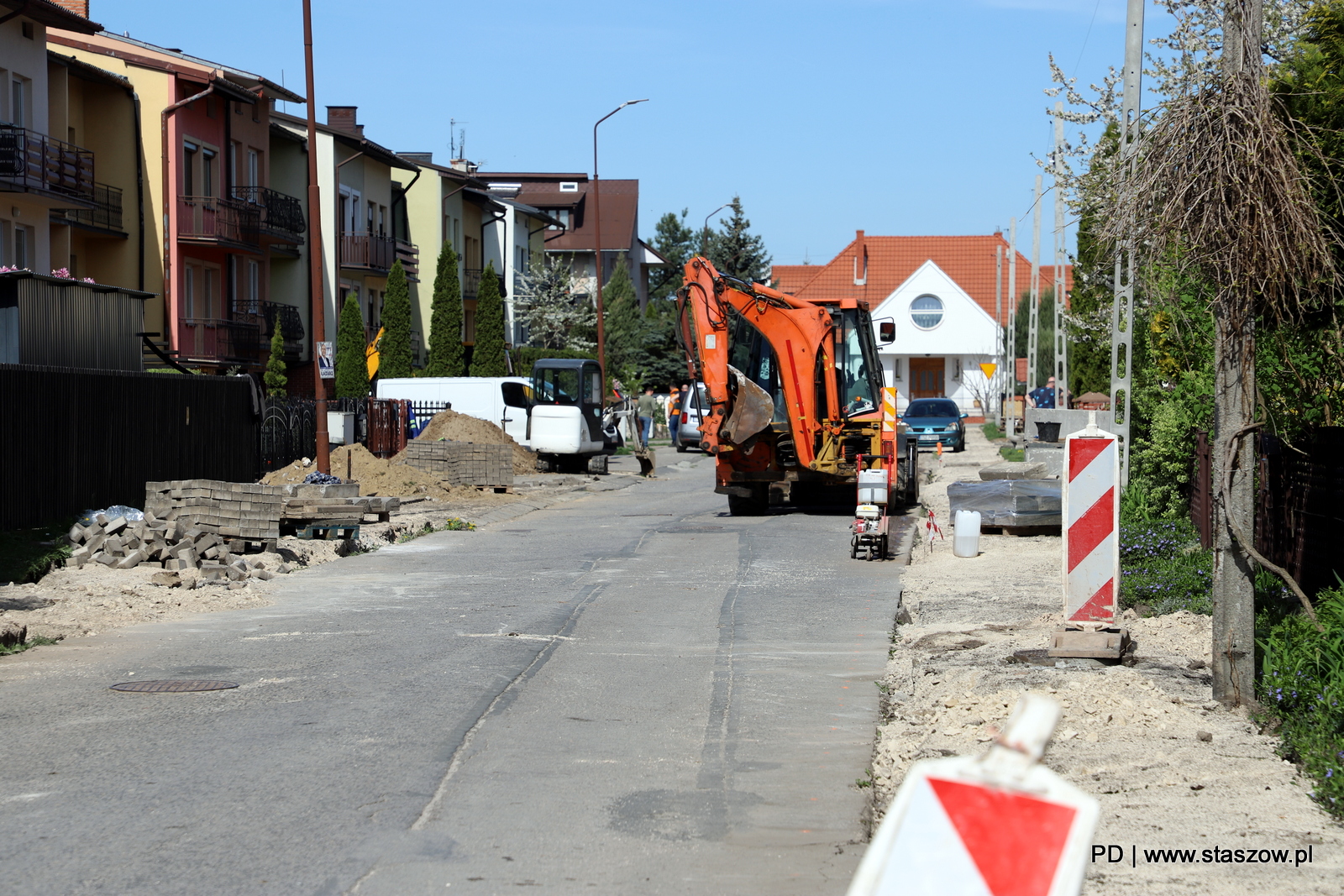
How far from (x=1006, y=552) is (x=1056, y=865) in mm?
→ 13834

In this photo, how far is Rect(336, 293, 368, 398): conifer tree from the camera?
135ft

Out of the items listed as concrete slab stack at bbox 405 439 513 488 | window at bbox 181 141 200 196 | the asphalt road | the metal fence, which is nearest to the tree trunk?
the metal fence

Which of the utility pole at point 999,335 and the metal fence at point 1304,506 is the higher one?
the utility pole at point 999,335

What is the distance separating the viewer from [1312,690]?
6.46 meters

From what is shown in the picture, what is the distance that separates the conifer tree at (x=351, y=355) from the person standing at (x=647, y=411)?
28.6ft

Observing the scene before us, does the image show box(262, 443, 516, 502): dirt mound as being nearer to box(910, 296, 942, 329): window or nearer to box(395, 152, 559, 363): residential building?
box(395, 152, 559, 363): residential building

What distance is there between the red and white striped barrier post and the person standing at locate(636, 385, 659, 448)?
25.5m

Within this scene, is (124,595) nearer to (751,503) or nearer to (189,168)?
(751,503)

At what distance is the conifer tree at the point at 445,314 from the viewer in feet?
163

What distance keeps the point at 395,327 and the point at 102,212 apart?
1473 cm

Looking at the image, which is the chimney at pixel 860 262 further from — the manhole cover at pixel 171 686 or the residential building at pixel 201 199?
the manhole cover at pixel 171 686

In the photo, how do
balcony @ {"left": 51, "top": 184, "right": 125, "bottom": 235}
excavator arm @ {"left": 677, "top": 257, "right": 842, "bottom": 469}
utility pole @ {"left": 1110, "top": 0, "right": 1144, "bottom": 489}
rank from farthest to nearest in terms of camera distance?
balcony @ {"left": 51, "top": 184, "right": 125, "bottom": 235}
excavator arm @ {"left": 677, "top": 257, "right": 842, "bottom": 469}
utility pole @ {"left": 1110, "top": 0, "right": 1144, "bottom": 489}

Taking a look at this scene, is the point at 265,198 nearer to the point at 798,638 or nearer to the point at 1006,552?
the point at 1006,552

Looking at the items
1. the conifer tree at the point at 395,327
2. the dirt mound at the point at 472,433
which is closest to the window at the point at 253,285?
the conifer tree at the point at 395,327
